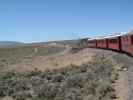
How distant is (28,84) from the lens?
21.5m

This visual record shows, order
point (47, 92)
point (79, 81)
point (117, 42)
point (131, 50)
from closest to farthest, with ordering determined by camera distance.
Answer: point (47, 92) → point (79, 81) → point (131, 50) → point (117, 42)

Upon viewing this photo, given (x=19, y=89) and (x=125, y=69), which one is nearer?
(x=19, y=89)

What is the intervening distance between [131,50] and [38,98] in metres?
14.9

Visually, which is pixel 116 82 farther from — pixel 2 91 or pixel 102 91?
pixel 2 91

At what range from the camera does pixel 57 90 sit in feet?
56.3

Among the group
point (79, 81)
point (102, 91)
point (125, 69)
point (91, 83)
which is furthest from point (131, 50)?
point (102, 91)

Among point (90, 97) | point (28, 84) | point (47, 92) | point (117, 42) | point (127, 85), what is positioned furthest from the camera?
point (117, 42)

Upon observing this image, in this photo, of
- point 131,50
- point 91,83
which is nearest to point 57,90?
point 91,83

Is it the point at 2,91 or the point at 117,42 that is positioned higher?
the point at 117,42

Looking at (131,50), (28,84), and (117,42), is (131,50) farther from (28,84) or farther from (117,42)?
(28,84)

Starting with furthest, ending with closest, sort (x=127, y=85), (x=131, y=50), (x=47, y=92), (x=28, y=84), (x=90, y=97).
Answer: (x=131, y=50)
(x=28, y=84)
(x=47, y=92)
(x=127, y=85)
(x=90, y=97)

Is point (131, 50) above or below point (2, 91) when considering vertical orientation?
above

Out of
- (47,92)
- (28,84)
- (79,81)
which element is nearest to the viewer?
(47,92)

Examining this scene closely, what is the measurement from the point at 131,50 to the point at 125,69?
6.70 metres
